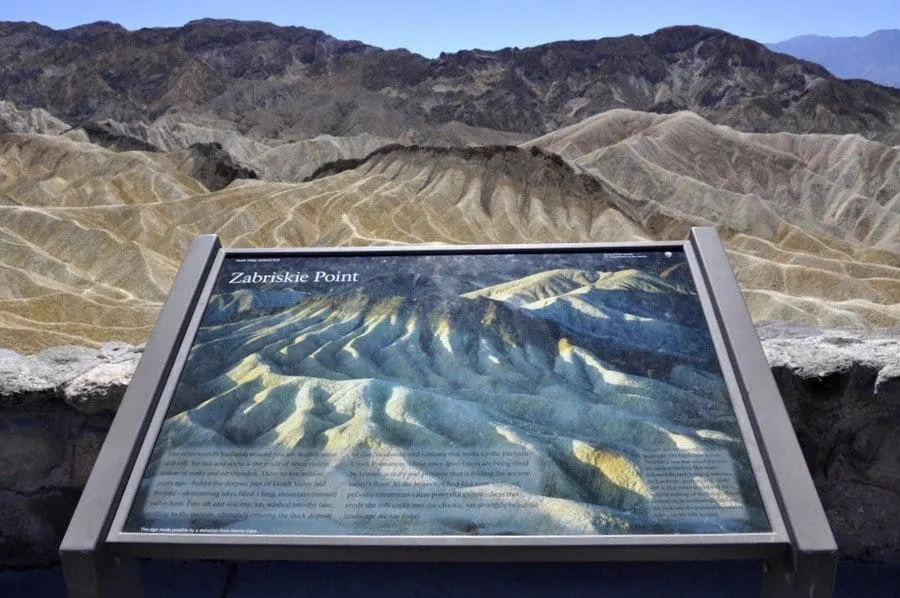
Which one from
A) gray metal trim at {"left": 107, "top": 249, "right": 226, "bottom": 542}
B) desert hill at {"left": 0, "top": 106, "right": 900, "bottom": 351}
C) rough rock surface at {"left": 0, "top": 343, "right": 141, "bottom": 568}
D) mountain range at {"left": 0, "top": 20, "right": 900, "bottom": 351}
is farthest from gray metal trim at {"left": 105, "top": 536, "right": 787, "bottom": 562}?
mountain range at {"left": 0, "top": 20, "right": 900, "bottom": 351}

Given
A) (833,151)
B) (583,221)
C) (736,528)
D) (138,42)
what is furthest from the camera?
(138,42)

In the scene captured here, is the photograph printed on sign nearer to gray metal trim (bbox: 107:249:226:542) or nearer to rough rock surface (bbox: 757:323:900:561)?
gray metal trim (bbox: 107:249:226:542)

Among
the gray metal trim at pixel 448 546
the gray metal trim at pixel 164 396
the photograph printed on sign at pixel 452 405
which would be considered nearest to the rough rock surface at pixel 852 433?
the photograph printed on sign at pixel 452 405

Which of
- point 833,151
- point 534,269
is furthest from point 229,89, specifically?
point 534,269

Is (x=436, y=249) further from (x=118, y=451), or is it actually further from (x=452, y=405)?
(x=118, y=451)

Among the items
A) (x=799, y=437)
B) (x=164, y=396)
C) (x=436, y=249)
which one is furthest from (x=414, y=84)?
(x=164, y=396)

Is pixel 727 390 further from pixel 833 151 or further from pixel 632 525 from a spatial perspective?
pixel 833 151
